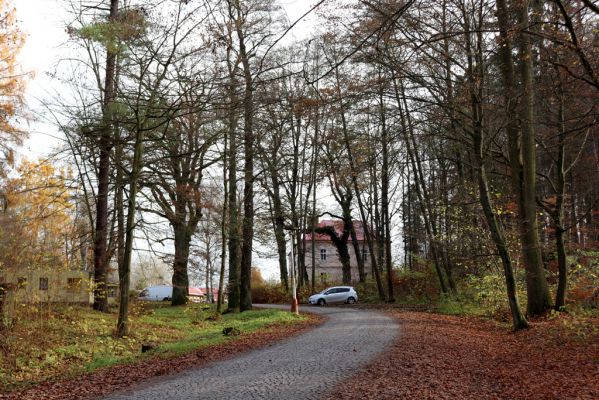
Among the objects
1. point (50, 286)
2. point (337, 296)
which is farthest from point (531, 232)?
point (337, 296)

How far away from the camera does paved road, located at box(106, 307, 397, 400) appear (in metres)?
6.95

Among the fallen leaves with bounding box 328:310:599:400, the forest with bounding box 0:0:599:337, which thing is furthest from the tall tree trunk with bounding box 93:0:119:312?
the fallen leaves with bounding box 328:310:599:400

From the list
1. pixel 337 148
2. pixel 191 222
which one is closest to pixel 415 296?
pixel 337 148

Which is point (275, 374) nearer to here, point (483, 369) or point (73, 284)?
point (483, 369)

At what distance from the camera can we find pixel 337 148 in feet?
87.3

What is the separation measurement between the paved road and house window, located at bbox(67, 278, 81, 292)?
18.4 ft

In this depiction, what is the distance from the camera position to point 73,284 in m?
13.8

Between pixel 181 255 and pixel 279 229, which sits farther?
pixel 279 229

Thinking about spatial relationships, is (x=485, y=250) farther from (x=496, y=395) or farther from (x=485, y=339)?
(x=496, y=395)

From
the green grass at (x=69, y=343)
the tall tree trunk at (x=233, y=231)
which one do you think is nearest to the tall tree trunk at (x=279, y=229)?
the tall tree trunk at (x=233, y=231)

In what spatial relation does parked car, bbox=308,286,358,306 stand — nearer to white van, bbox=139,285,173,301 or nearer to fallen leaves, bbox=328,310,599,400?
white van, bbox=139,285,173,301

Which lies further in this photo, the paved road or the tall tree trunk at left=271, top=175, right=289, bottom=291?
the tall tree trunk at left=271, top=175, right=289, bottom=291

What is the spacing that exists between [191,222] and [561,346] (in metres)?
20.4

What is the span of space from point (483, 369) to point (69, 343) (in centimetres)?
956
